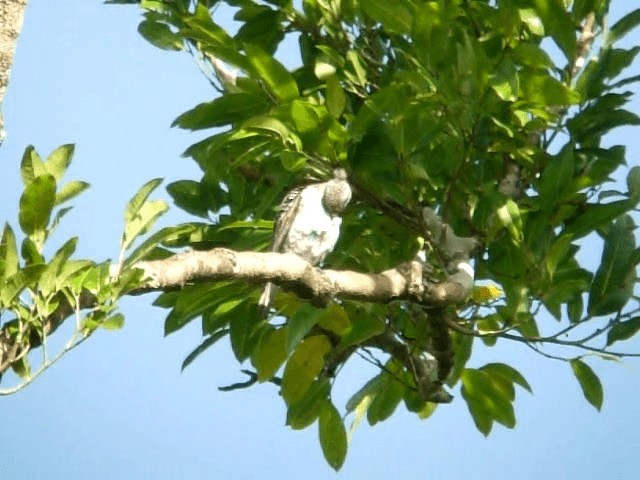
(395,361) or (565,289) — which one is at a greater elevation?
(565,289)

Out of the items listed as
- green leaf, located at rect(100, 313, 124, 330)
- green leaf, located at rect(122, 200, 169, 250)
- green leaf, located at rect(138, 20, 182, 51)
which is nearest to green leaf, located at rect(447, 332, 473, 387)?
green leaf, located at rect(138, 20, 182, 51)

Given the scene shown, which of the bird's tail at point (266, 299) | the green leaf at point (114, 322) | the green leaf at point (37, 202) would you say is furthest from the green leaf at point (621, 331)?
the green leaf at point (37, 202)

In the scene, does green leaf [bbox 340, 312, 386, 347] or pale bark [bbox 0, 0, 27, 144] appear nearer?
pale bark [bbox 0, 0, 27, 144]

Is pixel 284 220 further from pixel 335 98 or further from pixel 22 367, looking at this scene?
pixel 22 367

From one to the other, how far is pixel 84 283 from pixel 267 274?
33 centimetres

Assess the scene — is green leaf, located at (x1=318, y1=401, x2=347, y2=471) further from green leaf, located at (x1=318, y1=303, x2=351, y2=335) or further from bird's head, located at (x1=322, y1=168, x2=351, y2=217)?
bird's head, located at (x1=322, y1=168, x2=351, y2=217)

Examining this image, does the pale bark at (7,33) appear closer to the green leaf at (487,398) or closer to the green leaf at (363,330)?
the green leaf at (363,330)

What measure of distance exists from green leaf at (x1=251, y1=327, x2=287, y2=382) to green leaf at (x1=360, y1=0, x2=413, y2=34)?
0.63 metres

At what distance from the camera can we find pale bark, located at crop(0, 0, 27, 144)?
1.36 metres

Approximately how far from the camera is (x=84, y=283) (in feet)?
5.58

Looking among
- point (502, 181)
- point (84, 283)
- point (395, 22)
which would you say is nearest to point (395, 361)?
point (502, 181)

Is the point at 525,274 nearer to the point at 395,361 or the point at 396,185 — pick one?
the point at 396,185

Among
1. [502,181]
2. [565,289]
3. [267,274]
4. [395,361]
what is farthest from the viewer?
[395,361]

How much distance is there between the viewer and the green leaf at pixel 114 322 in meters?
1.69
